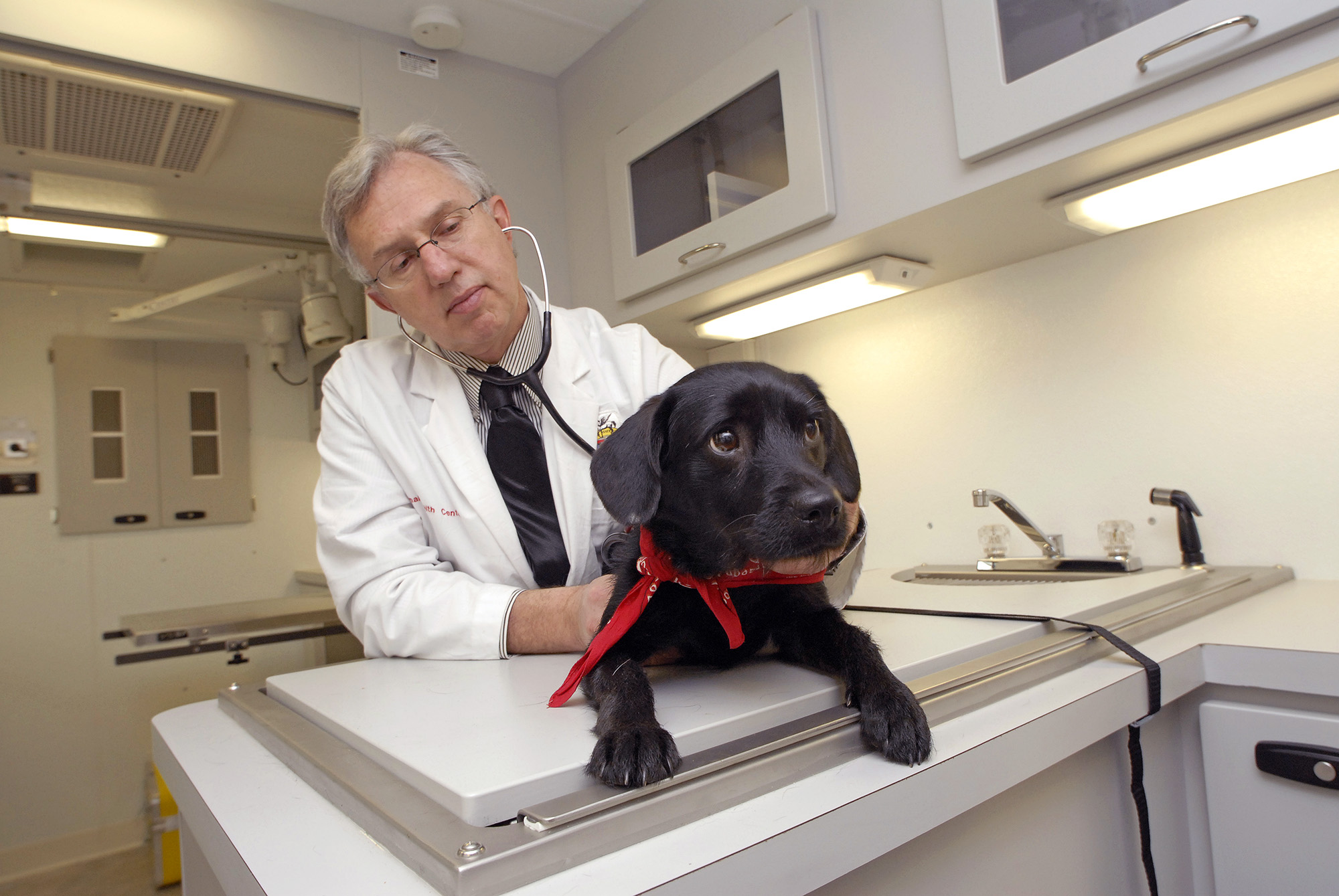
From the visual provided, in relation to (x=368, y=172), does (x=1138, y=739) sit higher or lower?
lower

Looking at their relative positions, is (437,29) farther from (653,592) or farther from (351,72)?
(653,592)

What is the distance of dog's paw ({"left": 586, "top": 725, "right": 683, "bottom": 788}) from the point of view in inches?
19.6

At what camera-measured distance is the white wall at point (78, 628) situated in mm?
3133

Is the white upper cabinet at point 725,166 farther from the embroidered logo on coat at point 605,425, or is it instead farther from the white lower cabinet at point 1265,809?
the white lower cabinet at point 1265,809

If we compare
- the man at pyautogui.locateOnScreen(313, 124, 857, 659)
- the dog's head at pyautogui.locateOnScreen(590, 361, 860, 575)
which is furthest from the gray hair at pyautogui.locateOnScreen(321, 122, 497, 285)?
the dog's head at pyautogui.locateOnScreen(590, 361, 860, 575)

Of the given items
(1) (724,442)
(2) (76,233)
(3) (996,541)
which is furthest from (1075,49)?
(2) (76,233)

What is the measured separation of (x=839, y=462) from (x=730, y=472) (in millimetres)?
170

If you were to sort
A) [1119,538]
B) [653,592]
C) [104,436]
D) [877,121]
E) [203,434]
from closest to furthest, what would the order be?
1. [653,592]
2. [877,121]
3. [1119,538]
4. [104,436]
5. [203,434]

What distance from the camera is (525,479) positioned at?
4.00 feet

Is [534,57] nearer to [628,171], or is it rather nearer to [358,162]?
[628,171]

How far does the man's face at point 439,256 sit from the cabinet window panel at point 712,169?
633mm

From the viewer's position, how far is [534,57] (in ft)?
6.83

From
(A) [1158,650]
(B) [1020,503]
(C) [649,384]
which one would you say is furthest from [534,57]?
(A) [1158,650]

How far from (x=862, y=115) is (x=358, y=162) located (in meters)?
0.89
